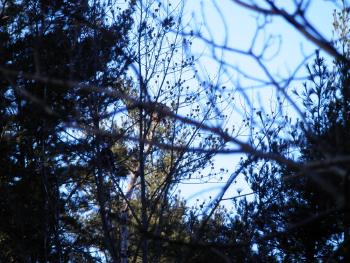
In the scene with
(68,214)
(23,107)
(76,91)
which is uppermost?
(23,107)

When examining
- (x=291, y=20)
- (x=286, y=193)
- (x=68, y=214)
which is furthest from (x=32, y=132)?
(x=291, y=20)

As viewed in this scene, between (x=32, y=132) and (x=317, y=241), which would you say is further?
(x=32, y=132)

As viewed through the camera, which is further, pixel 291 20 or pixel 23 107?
pixel 23 107

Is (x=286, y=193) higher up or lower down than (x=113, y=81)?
lower down

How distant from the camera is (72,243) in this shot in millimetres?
9609

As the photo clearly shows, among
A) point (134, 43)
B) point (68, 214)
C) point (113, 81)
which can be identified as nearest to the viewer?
point (134, 43)

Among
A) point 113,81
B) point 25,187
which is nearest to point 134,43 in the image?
point 113,81

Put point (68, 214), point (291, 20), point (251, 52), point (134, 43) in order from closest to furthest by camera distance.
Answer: point (291, 20)
point (251, 52)
point (134, 43)
point (68, 214)

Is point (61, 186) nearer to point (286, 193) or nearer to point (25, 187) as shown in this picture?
point (25, 187)

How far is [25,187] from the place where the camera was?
9.30 metres

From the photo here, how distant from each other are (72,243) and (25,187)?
1363 millimetres

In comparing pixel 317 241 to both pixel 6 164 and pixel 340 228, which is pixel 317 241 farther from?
pixel 6 164

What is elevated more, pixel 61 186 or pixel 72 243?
pixel 61 186

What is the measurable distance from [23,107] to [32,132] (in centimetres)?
68
